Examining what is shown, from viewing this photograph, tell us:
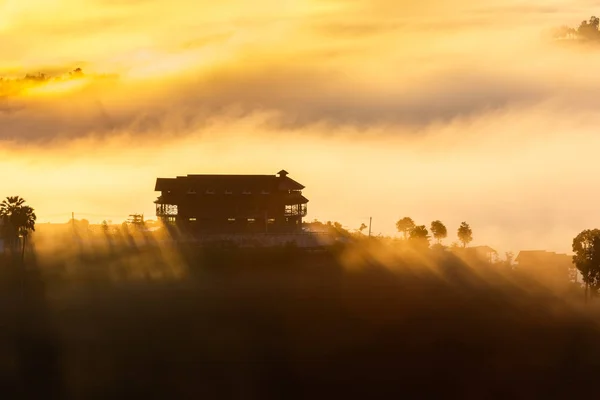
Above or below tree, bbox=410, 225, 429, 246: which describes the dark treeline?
below

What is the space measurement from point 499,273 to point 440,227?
4865cm

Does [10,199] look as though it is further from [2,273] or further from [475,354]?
[475,354]

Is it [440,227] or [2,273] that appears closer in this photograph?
[2,273]

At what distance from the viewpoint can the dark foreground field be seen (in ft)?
297

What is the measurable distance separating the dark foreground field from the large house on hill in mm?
24577

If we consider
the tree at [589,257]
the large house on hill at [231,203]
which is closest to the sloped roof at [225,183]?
the large house on hill at [231,203]

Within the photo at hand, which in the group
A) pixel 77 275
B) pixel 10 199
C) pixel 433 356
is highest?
pixel 10 199

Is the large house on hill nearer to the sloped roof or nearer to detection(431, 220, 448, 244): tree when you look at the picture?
the sloped roof

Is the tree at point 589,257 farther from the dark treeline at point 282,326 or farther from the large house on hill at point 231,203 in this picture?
the large house on hill at point 231,203

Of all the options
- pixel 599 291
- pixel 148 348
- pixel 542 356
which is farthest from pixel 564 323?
pixel 148 348

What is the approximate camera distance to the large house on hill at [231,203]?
173m

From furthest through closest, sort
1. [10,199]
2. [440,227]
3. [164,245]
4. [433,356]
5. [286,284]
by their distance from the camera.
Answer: [440,227], [164,245], [10,199], [286,284], [433,356]

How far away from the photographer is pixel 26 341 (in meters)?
101

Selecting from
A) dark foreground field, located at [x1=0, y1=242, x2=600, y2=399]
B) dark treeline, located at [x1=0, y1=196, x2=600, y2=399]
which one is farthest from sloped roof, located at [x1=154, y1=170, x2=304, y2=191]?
dark foreground field, located at [x1=0, y1=242, x2=600, y2=399]
